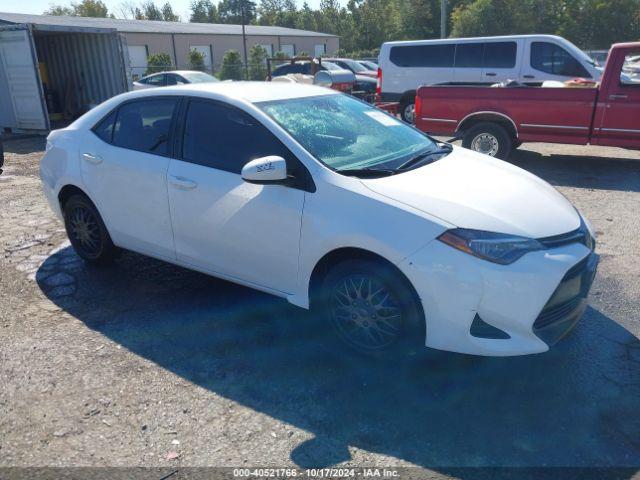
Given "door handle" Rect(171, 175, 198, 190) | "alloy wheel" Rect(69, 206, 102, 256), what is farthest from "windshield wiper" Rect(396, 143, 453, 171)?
"alloy wheel" Rect(69, 206, 102, 256)

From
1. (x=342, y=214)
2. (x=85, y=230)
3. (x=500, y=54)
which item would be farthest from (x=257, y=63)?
(x=342, y=214)

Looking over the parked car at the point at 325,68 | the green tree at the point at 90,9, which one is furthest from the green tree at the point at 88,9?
the parked car at the point at 325,68

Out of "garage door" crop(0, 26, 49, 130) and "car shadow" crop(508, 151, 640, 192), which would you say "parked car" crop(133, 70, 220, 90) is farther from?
"car shadow" crop(508, 151, 640, 192)

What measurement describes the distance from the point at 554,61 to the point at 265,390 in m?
10.7

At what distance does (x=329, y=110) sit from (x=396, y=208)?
1347 mm

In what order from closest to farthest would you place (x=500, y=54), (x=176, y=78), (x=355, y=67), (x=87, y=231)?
(x=87, y=231)
(x=500, y=54)
(x=176, y=78)
(x=355, y=67)

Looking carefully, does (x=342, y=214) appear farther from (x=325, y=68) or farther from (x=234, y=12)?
(x=234, y=12)

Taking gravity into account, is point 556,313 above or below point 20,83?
below

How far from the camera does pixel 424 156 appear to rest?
3869 millimetres

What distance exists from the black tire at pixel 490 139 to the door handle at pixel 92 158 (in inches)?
249

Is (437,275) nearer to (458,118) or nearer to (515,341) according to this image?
(515,341)

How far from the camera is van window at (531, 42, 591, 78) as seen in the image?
11.0m

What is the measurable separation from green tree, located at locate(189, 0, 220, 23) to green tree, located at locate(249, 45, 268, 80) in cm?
5973

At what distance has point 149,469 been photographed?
2.62 meters
